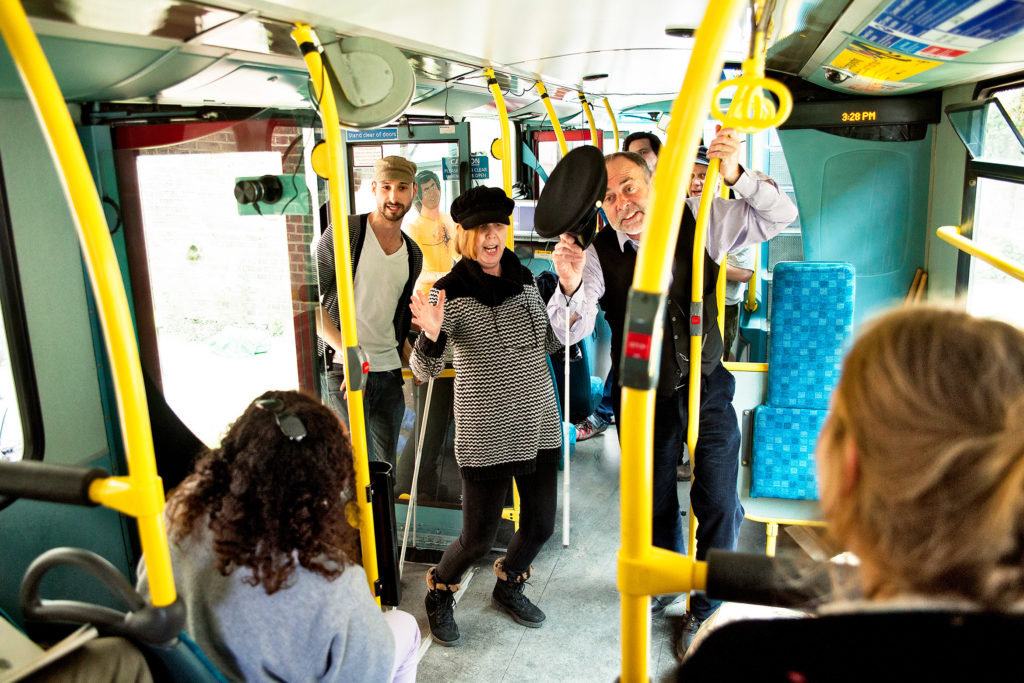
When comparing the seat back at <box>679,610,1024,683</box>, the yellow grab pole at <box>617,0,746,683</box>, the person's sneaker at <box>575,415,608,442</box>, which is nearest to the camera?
the seat back at <box>679,610,1024,683</box>

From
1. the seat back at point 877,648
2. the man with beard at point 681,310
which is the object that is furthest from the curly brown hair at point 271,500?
the man with beard at point 681,310

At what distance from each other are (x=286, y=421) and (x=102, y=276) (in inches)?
19.4

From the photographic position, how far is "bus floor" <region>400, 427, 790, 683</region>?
275cm

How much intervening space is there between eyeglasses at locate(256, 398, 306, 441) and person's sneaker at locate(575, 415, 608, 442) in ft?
12.5

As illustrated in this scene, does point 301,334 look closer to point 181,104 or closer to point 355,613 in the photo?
point 181,104

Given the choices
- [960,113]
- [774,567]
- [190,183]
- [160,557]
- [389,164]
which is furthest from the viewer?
[960,113]

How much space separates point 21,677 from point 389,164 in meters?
2.64

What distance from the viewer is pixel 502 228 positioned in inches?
112

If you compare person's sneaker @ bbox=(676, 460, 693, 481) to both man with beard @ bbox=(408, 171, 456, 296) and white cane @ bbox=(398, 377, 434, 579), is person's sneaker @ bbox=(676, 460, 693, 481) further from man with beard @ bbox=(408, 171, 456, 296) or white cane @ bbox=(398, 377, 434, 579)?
man with beard @ bbox=(408, 171, 456, 296)

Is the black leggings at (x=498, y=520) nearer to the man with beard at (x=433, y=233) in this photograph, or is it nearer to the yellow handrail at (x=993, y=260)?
the yellow handrail at (x=993, y=260)

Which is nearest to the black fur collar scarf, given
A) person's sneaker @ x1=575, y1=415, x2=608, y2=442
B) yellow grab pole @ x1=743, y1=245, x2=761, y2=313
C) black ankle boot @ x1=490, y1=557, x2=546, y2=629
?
black ankle boot @ x1=490, y1=557, x2=546, y2=629

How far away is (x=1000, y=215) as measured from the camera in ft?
11.1

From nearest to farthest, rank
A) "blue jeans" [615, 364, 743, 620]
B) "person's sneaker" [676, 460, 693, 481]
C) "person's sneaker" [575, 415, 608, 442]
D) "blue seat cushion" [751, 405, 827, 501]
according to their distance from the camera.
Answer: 1. "blue jeans" [615, 364, 743, 620]
2. "blue seat cushion" [751, 405, 827, 501]
3. "person's sneaker" [676, 460, 693, 481]
4. "person's sneaker" [575, 415, 608, 442]

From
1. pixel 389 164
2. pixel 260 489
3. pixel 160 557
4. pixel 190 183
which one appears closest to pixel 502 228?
pixel 389 164
